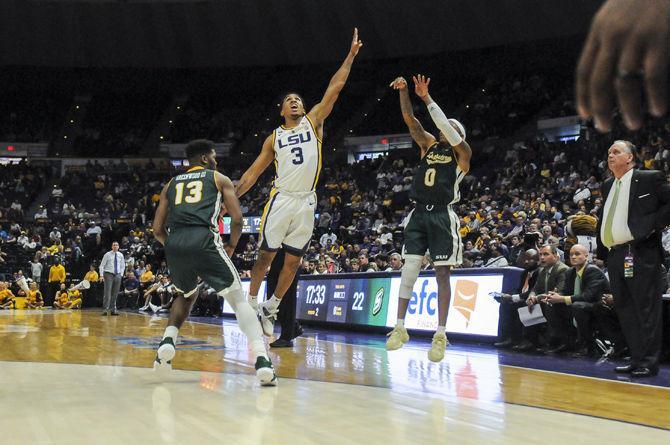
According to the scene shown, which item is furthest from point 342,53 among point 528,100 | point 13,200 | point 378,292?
point 378,292

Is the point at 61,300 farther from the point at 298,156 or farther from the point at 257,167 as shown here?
the point at 298,156

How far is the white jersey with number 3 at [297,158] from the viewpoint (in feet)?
A: 19.1

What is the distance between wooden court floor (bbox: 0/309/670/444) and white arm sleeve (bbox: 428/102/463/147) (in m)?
1.78

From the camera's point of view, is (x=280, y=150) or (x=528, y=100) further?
(x=528, y=100)

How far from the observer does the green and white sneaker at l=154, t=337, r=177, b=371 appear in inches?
177

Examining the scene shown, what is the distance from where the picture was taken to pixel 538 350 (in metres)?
7.19

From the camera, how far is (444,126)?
5246 mm

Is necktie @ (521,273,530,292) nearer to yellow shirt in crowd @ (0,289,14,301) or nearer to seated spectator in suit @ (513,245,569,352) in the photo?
seated spectator in suit @ (513,245,569,352)

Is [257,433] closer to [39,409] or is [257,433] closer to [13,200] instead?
[39,409]

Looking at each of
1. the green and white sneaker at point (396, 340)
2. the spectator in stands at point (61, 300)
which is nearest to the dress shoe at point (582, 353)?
the green and white sneaker at point (396, 340)

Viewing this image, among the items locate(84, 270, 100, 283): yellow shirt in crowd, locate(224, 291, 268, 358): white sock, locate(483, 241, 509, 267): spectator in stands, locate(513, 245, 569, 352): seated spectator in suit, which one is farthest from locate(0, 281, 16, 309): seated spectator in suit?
locate(224, 291, 268, 358): white sock

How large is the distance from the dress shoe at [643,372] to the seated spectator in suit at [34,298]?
58.6ft

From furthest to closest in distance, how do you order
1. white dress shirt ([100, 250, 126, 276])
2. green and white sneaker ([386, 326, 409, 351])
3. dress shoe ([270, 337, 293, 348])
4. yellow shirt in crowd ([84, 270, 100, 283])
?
yellow shirt in crowd ([84, 270, 100, 283]) < white dress shirt ([100, 250, 126, 276]) < dress shoe ([270, 337, 293, 348]) < green and white sneaker ([386, 326, 409, 351])

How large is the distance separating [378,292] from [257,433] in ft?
23.5
